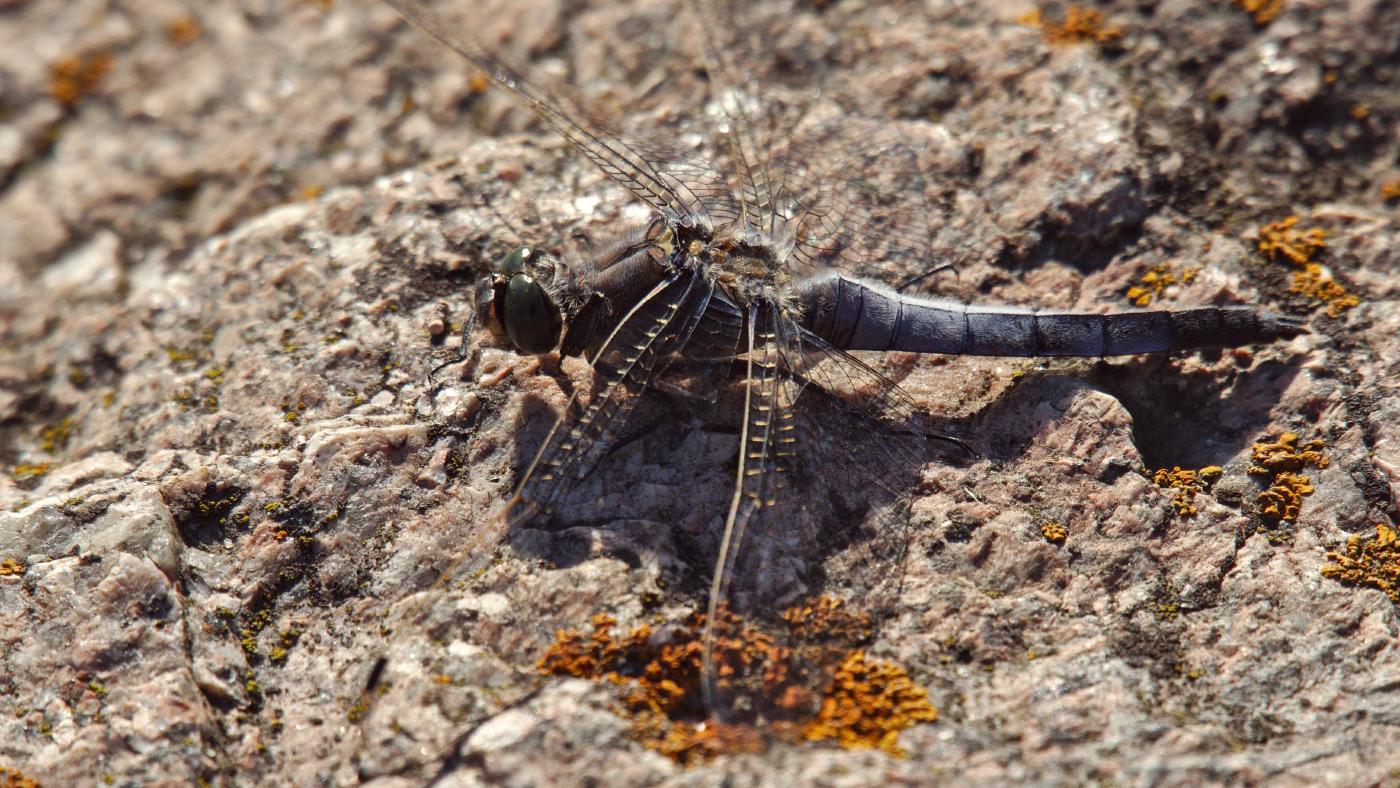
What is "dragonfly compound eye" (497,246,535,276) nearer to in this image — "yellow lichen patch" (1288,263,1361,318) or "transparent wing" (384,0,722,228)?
"transparent wing" (384,0,722,228)

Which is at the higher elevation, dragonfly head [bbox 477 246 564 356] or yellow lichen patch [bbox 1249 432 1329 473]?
yellow lichen patch [bbox 1249 432 1329 473]

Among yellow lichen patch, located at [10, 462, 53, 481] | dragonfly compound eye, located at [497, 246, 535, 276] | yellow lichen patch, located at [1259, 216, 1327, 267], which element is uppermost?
yellow lichen patch, located at [1259, 216, 1327, 267]

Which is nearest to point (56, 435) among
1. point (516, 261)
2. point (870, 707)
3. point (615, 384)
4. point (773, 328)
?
point (516, 261)

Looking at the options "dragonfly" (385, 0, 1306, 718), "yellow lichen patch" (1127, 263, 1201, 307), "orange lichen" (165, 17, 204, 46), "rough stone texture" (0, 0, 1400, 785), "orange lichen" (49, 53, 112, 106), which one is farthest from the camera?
"orange lichen" (165, 17, 204, 46)

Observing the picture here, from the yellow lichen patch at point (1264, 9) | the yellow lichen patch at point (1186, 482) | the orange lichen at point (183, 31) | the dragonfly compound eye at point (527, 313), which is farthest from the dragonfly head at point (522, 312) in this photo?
the yellow lichen patch at point (1264, 9)

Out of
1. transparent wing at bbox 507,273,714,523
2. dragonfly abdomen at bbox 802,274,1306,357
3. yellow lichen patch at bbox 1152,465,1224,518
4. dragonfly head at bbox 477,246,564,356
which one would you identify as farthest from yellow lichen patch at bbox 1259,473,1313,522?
dragonfly head at bbox 477,246,564,356

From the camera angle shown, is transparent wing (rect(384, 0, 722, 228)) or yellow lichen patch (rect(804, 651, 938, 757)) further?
transparent wing (rect(384, 0, 722, 228))

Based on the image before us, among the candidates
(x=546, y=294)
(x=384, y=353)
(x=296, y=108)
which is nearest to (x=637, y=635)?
(x=546, y=294)
